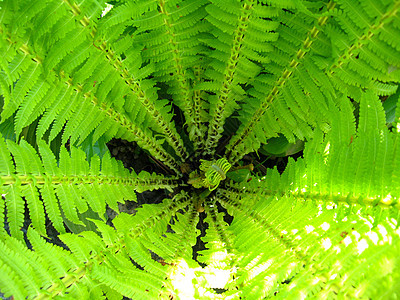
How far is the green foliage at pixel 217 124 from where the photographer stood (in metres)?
0.99

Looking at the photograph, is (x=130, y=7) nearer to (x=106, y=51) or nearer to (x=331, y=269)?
(x=106, y=51)

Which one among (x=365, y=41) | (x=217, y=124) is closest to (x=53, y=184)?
(x=217, y=124)

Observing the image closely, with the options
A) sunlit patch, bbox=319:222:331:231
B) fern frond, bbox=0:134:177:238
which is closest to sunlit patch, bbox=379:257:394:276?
sunlit patch, bbox=319:222:331:231

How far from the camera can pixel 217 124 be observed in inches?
69.1

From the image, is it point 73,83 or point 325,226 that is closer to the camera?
point 325,226

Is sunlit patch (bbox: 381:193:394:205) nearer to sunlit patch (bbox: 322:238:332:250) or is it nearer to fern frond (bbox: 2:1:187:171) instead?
sunlit patch (bbox: 322:238:332:250)

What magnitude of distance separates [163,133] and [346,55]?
1.03 meters

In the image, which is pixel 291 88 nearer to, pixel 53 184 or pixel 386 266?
pixel 386 266

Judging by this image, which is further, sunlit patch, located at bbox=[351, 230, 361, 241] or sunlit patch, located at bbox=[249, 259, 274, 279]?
sunlit patch, located at bbox=[249, 259, 274, 279]

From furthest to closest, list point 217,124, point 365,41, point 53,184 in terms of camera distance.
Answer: point 217,124 < point 53,184 < point 365,41

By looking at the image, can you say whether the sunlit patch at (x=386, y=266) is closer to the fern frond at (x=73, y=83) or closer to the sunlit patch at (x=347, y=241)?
the sunlit patch at (x=347, y=241)

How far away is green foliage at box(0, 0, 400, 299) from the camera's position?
99 cm

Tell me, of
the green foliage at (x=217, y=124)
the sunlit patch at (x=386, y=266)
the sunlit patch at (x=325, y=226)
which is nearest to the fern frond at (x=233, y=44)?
the green foliage at (x=217, y=124)

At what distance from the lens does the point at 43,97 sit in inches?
50.5
